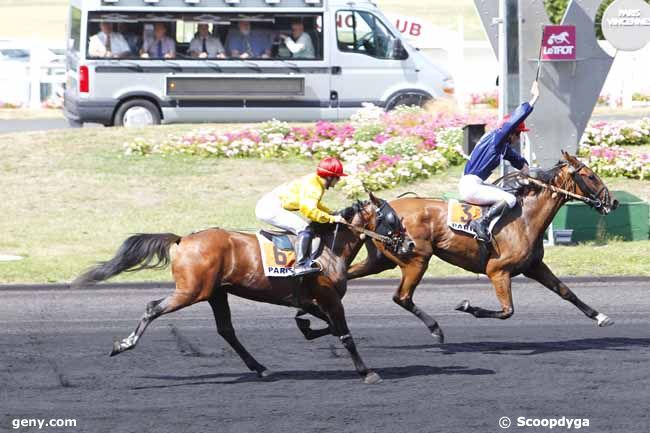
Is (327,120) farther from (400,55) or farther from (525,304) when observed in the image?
(525,304)

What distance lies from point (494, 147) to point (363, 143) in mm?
9378

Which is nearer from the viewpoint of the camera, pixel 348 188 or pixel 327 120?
pixel 348 188

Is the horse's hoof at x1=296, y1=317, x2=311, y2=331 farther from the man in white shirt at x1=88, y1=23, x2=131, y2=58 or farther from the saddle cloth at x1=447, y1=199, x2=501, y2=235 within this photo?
the man in white shirt at x1=88, y1=23, x2=131, y2=58

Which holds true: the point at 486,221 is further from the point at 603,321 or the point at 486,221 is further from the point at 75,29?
the point at 75,29

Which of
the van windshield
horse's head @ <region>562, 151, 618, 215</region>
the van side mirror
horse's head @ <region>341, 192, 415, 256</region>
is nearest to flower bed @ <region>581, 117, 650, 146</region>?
the van side mirror

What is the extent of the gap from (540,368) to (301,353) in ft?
7.32

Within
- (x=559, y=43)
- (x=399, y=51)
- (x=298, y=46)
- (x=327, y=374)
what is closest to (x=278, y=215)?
(x=327, y=374)

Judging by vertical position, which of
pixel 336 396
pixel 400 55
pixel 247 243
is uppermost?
pixel 400 55

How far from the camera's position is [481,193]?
12.1 metres

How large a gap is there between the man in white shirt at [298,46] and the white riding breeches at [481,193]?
1201 cm

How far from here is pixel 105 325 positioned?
12.9 metres

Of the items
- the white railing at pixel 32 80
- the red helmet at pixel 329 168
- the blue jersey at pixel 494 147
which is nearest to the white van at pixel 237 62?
the white railing at pixel 32 80

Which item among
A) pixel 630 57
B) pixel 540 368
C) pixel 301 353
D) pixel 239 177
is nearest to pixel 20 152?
pixel 239 177

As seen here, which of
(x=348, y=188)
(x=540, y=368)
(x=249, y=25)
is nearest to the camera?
(x=540, y=368)
